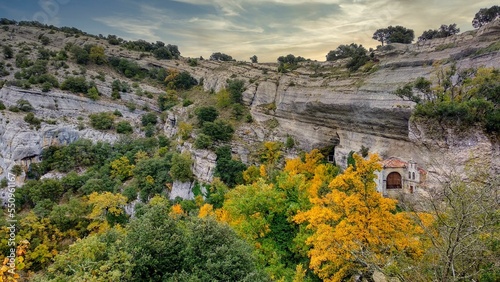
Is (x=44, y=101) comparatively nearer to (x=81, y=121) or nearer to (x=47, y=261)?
(x=81, y=121)

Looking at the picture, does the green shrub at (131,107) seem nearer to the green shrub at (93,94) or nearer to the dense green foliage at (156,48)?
the green shrub at (93,94)

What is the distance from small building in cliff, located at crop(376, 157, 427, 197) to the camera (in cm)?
2390

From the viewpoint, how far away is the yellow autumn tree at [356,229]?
1370 centimetres

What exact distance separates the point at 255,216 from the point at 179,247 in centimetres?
726

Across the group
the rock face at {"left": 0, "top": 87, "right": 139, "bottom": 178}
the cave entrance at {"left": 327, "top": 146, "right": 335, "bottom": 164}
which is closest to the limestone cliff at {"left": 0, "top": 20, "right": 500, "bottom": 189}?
the rock face at {"left": 0, "top": 87, "right": 139, "bottom": 178}

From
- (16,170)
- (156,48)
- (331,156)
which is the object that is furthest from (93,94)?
(331,156)

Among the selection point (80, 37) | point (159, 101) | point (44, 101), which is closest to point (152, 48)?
point (80, 37)

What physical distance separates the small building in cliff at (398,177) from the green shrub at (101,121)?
43.9m

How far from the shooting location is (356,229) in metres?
14.2

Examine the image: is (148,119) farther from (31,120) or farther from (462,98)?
(462,98)

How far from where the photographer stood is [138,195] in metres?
37.5

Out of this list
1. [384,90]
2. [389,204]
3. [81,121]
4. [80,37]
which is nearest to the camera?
[389,204]

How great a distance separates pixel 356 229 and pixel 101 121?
48.2 m

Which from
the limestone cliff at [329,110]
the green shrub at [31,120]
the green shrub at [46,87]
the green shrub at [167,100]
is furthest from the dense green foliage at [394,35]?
the green shrub at [31,120]
